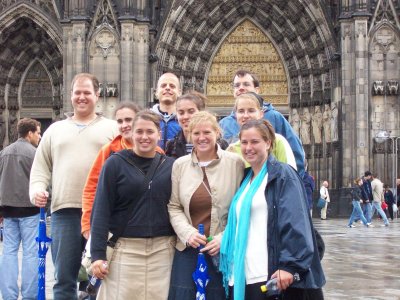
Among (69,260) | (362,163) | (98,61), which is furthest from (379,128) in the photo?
(69,260)

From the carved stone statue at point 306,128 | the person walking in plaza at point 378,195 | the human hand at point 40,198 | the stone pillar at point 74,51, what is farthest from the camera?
the carved stone statue at point 306,128

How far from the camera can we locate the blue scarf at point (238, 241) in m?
4.93

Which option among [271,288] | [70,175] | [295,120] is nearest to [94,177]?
[70,175]

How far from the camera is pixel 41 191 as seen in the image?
Answer: 6.34 m

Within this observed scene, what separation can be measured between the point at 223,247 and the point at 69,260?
70.3 inches

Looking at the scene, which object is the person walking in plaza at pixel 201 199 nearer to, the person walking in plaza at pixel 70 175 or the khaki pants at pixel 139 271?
the khaki pants at pixel 139 271

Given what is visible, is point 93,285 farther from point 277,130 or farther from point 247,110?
point 277,130

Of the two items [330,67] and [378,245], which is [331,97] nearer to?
[330,67]

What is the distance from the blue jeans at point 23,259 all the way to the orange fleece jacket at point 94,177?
7.53ft

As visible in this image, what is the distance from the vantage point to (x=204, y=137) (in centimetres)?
530

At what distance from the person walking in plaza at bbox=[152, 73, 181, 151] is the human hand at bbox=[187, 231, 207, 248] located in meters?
1.58

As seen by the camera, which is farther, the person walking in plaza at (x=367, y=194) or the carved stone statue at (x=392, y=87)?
the carved stone statue at (x=392, y=87)

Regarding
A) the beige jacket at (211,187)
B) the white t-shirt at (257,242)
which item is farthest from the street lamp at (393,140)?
the white t-shirt at (257,242)

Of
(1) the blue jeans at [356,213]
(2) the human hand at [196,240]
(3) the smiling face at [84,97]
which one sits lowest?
(1) the blue jeans at [356,213]
